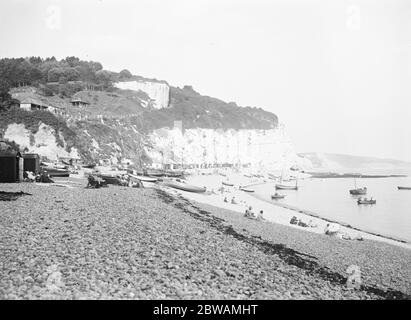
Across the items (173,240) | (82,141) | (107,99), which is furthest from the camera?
(107,99)

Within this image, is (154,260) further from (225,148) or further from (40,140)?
(225,148)

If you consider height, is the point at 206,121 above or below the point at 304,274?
above

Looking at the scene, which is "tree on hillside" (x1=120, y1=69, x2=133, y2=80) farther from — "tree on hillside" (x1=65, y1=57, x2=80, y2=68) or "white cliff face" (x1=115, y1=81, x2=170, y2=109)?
"tree on hillside" (x1=65, y1=57, x2=80, y2=68)

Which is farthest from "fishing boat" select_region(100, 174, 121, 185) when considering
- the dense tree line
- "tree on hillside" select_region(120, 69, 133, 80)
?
"tree on hillside" select_region(120, 69, 133, 80)

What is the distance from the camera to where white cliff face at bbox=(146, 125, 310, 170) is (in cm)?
8215

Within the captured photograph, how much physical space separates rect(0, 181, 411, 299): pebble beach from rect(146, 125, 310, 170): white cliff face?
5939 cm

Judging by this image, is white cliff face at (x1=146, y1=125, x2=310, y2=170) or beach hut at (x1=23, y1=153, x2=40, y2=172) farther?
white cliff face at (x1=146, y1=125, x2=310, y2=170)

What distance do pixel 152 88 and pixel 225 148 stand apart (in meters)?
30.4

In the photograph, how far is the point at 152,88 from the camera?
10081 cm

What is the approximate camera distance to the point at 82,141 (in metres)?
50.5
